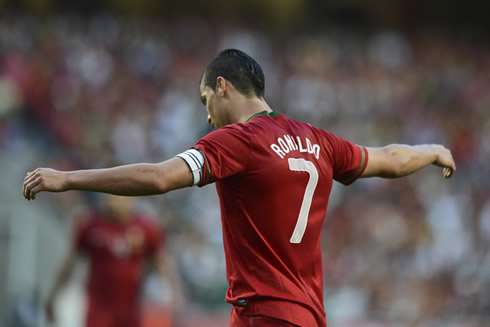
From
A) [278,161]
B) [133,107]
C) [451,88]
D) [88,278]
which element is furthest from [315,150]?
[451,88]

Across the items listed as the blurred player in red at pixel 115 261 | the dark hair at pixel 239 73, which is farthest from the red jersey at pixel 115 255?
the dark hair at pixel 239 73

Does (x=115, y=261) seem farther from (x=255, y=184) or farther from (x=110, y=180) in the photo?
(x=110, y=180)

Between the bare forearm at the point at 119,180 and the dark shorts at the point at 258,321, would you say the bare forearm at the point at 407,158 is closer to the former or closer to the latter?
the dark shorts at the point at 258,321

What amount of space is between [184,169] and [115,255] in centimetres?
399

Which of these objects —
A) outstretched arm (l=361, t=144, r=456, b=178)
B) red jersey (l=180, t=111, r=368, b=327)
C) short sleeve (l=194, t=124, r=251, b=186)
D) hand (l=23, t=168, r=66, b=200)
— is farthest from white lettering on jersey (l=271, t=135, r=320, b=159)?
hand (l=23, t=168, r=66, b=200)

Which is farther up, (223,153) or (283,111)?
(283,111)

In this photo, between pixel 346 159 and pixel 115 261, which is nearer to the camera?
pixel 346 159

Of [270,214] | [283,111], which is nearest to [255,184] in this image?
[270,214]

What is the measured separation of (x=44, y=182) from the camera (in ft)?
11.3

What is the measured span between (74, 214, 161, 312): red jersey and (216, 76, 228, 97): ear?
362 cm

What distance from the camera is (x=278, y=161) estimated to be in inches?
149

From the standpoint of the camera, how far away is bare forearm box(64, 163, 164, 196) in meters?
3.44

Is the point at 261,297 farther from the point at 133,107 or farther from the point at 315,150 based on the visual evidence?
the point at 133,107

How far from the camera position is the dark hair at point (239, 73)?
4.08 metres
